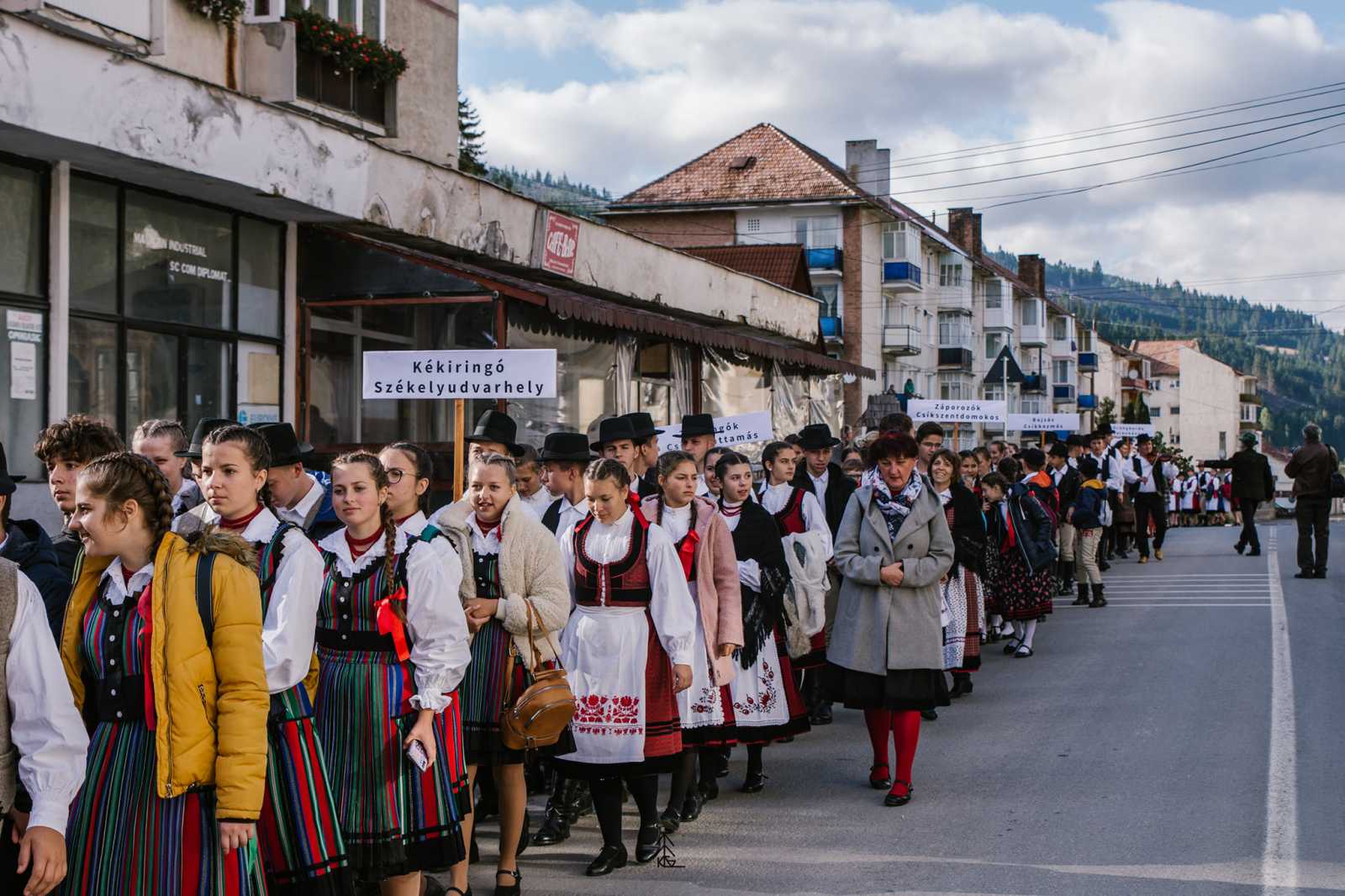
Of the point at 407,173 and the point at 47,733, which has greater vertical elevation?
the point at 407,173

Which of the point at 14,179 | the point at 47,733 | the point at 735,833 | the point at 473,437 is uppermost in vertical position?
the point at 14,179

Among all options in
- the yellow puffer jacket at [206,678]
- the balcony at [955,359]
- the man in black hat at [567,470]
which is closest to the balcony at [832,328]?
the balcony at [955,359]

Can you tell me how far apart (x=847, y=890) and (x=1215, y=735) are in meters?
4.00

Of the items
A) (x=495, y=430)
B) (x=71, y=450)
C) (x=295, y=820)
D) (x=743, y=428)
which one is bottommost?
(x=295, y=820)

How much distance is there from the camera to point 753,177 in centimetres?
5716

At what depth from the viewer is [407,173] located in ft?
49.3

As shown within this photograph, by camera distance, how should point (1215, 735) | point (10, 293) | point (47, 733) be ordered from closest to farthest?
point (47, 733), point (1215, 735), point (10, 293)

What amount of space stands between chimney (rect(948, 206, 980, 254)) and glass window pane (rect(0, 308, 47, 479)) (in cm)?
6698

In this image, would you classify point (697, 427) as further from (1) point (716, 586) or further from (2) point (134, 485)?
(2) point (134, 485)

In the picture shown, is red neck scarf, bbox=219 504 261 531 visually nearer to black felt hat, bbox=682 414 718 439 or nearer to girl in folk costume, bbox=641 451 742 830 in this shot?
girl in folk costume, bbox=641 451 742 830

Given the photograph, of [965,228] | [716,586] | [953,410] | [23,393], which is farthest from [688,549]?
[965,228]

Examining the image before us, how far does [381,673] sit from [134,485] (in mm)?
1483

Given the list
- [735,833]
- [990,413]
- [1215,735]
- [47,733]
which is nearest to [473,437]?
[735,833]

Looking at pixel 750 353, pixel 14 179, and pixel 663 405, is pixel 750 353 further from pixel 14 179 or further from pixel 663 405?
pixel 14 179
